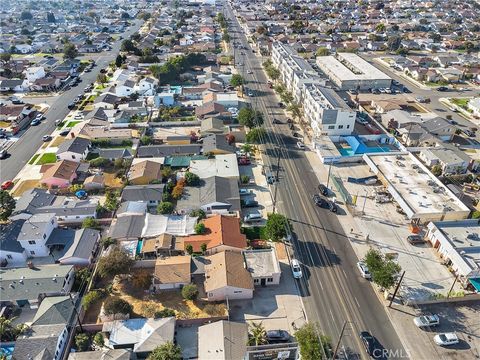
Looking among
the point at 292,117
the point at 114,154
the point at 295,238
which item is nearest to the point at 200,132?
the point at 114,154

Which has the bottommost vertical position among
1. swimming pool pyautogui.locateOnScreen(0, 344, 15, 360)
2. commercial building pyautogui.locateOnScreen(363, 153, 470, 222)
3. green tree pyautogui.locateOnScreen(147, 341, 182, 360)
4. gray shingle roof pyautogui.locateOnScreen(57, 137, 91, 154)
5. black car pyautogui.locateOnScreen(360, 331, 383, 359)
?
swimming pool pyautogui.locateOnScreen(0, 344, 15, 360)

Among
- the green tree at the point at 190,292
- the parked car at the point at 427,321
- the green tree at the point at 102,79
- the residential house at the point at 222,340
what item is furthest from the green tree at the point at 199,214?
the green tree at the point at 102,79

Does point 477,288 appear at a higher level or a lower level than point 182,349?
higher

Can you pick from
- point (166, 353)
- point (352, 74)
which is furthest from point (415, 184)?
point (352, 74)

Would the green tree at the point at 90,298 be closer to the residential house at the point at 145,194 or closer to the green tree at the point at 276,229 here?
the residential house at the point at 145,194

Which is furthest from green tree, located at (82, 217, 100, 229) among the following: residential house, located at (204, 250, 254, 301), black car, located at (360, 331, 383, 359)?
black car, located at (360, 331, 383, 359)

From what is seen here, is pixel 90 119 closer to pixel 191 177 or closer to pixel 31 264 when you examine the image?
pixel 191 177

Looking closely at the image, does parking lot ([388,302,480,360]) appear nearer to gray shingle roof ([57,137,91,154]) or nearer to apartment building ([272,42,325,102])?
gray shingle roof ([57,137,91,154])
